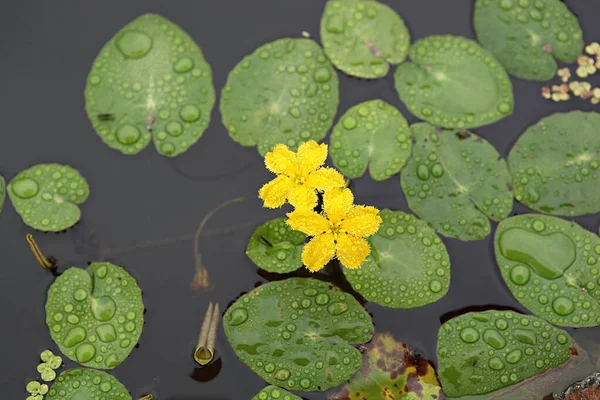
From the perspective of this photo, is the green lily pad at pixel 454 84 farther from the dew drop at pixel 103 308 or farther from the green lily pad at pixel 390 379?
the dew drop at pixel 103 308

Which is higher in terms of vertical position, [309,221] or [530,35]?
[530,35]

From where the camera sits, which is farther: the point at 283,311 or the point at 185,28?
the point at 185,28

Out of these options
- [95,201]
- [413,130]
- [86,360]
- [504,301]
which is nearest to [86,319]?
[86,360]

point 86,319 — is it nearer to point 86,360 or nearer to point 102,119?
point 86,360

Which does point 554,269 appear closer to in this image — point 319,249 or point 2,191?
point 319,249

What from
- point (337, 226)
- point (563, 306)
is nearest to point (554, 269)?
point (563, 306)
